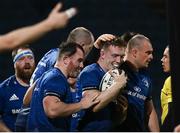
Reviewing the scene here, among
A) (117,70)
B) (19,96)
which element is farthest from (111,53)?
(19,96)

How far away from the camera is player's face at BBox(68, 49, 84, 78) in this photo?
695 centimetres

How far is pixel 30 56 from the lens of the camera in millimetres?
8641

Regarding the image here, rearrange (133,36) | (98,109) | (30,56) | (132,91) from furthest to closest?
(30,56)
(133,36)
(132,91)
(98,109)

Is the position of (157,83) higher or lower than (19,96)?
lower

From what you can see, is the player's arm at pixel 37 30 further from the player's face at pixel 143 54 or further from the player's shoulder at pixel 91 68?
the player's face at pixel 143 54

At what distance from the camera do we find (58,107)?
6719mm

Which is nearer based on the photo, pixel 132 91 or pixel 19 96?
pixel 132 91

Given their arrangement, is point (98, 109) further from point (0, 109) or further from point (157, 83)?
point (157, 83)

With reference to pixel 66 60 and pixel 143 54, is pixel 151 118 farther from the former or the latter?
pixel 66 60

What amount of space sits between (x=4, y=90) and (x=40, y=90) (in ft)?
4.70

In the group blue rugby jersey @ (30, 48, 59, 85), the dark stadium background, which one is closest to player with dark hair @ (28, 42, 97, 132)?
blue rugby jersey @ (30, 48, 59, 85)

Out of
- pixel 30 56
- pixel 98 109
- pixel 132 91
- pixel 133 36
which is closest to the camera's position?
pixel 98 109

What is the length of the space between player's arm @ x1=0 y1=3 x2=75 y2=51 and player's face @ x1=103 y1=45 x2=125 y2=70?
7.34ft

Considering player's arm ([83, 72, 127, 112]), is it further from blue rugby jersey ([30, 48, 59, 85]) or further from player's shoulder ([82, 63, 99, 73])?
blue rugby jersey ([30, 48, 59, 85])
